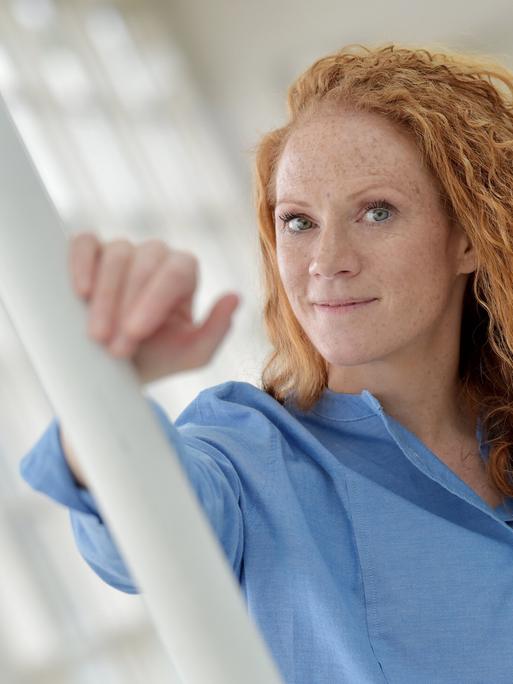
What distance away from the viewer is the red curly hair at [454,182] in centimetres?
116

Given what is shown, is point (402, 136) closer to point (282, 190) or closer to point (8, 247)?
point (282, 190)

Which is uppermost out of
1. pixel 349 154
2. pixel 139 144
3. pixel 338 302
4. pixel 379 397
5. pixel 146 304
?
pixel 146 304

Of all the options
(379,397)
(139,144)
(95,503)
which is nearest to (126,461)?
(95,503)

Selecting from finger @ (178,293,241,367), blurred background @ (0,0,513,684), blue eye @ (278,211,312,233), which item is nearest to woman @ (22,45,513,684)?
blue eye @ (278,211,312,233)

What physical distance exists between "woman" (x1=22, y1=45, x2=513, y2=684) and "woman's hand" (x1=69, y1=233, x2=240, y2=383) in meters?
0.34

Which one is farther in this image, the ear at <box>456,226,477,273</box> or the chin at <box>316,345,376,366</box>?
the ear at <box>456,226,477,273</box>

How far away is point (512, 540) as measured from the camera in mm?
1102

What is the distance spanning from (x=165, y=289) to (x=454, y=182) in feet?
2.61

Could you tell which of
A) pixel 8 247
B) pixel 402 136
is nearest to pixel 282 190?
A: pixel 402 136

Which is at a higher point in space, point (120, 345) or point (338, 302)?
point (120, 345)

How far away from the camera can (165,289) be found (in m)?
0.41

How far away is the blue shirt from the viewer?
3.16 feet

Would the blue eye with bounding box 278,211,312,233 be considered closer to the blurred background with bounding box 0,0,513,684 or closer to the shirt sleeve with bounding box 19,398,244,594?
the shirt sleeve with bounding box 19,398,244,594

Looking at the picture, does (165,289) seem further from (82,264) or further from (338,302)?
(338,302)
